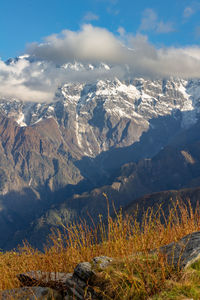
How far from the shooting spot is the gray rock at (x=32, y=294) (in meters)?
5.32

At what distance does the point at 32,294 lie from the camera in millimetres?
5402

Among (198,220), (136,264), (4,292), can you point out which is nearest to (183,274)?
(136,264)

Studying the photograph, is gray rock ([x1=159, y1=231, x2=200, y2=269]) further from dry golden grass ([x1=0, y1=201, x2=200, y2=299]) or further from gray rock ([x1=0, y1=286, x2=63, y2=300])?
gray rock ([x1=0, y1=286, x2=63, y2=300])

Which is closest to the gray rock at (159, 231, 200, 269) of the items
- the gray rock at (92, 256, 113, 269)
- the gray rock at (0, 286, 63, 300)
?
the gray rock at (92, 256, 113, 269)

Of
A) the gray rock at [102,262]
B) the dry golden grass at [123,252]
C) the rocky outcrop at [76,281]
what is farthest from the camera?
the gray rock at [102,262]

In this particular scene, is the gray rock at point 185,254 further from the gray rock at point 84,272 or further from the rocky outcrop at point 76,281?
the gray rock at point 84,272

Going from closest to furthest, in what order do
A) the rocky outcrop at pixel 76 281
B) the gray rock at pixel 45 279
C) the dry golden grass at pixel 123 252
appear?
the dry golden grass at pixel 123 252
the rocky outcrop at pixel 76 281
the gray rock at pixel 45 279

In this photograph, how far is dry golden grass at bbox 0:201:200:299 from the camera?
4.68 meters

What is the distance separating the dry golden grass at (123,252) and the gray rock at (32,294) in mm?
541

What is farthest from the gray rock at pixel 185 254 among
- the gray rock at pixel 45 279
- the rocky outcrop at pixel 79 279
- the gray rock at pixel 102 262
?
the gray rock at pixel 45 279

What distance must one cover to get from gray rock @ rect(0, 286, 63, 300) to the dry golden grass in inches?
21.3

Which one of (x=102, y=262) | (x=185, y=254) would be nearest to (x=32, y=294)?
(x=102, y=262)

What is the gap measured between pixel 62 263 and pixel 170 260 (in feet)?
8.73

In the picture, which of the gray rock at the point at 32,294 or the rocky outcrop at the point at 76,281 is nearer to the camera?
the rocky outcrop at the point at 76,281
